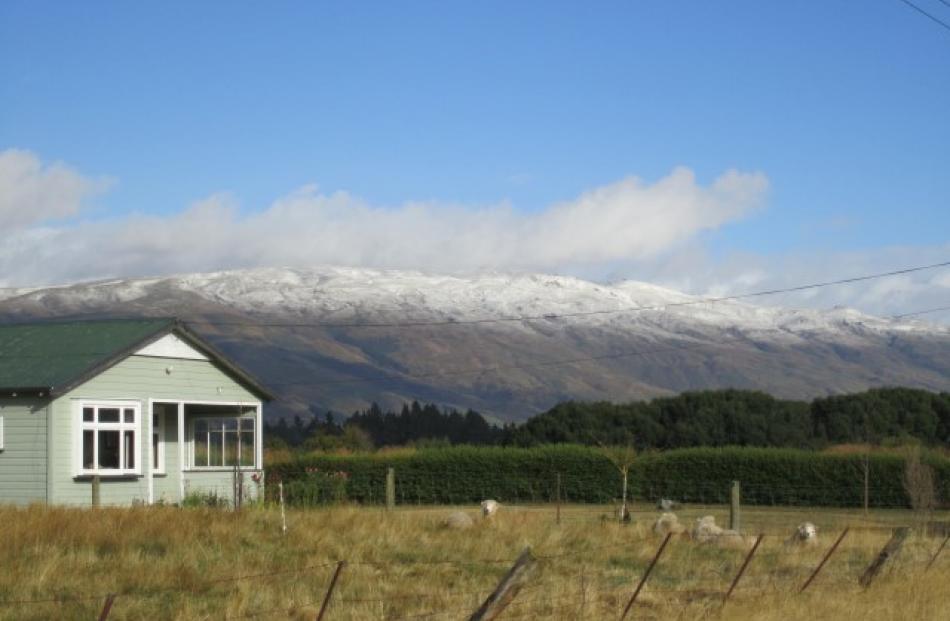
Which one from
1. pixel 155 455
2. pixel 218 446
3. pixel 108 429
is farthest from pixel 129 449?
pixel 218 446

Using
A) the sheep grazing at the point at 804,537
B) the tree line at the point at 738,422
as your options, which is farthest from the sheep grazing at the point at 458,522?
the tree line at the point at 738,422

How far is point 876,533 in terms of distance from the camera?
25.7 metres

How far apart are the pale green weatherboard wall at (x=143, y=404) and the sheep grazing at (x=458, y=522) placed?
27.6 feet

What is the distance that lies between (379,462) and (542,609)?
35005mm

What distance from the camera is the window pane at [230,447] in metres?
37.4

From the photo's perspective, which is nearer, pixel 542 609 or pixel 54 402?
pixel 542 609

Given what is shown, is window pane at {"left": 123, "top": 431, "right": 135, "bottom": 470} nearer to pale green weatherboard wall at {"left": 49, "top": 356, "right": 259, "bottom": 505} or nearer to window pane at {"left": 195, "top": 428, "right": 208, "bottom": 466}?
pale green weatherboard wall at {"left": 49, "top": 356, "right": 259, "bottom": 505}

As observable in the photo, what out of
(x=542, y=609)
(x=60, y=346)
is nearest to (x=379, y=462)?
(x=60, y=346)

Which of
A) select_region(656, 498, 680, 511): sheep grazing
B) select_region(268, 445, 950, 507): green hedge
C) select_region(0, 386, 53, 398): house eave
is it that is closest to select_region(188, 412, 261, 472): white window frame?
select_region(0, 386, 53, 398): house eave

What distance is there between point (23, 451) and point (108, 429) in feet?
6.26

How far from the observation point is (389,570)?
18109 millimetres

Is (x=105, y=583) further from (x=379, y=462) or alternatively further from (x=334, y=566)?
(x=379, y=462)

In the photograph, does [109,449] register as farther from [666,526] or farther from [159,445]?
[666,526]

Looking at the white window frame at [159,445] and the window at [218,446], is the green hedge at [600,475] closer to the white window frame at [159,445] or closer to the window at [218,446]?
the window at [218,446]
